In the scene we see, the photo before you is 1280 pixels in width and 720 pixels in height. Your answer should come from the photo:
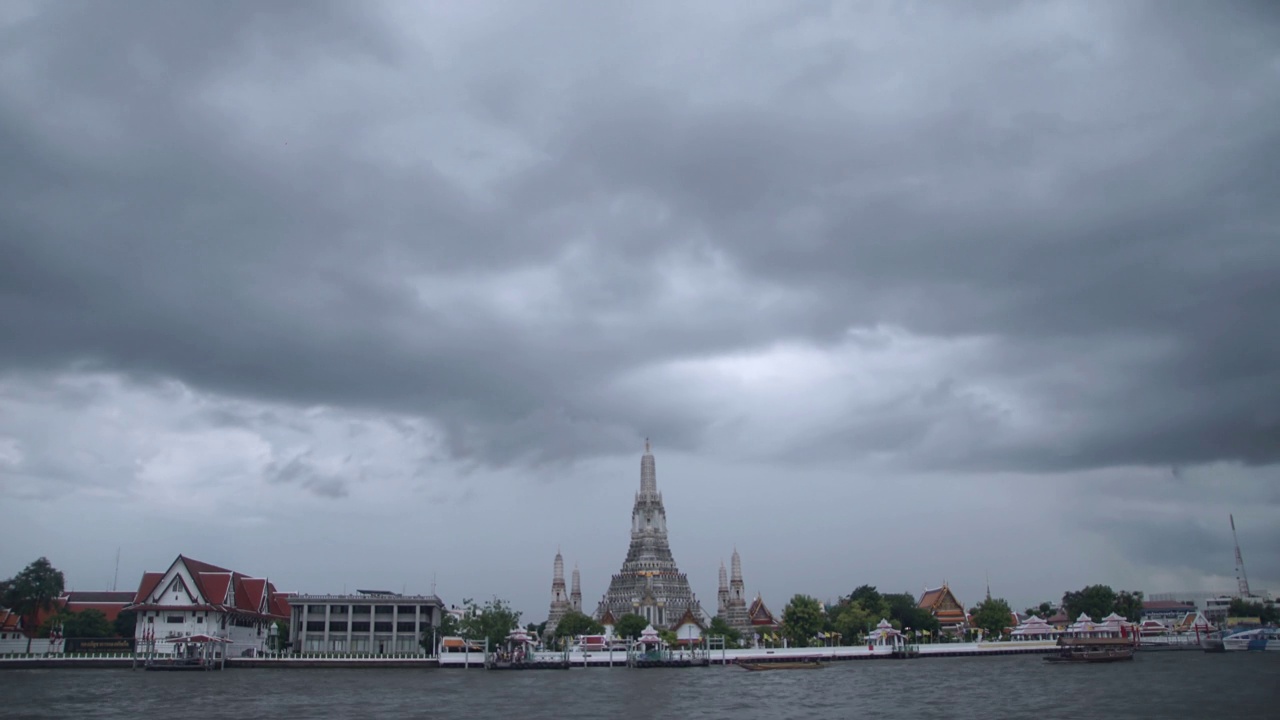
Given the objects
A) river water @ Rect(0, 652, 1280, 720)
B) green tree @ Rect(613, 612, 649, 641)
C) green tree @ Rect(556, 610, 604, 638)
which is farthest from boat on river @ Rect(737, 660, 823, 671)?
green tree @ Rect(556, 610, 604, 638)

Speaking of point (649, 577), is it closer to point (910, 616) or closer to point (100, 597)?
point (910, 616)

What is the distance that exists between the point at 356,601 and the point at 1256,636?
337ft

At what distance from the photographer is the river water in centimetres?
4978

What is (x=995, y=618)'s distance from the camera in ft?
423

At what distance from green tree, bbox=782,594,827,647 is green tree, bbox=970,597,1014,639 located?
26438mm

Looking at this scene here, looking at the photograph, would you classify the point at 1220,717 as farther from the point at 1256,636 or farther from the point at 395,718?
the point at 1256,636

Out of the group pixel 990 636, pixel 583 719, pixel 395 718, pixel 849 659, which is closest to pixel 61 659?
pixel 395 718

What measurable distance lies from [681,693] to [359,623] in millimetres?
57589

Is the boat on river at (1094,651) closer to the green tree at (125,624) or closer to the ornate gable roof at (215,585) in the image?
the ornate gable roof at (215,585)

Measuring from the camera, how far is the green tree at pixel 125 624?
106188mm

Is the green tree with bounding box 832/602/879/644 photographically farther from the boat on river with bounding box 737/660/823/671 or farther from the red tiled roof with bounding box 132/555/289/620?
the red tiled roof with bounding box 132/555/289/620

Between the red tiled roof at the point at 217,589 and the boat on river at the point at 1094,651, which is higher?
the red tiled roof at the point at 217,589

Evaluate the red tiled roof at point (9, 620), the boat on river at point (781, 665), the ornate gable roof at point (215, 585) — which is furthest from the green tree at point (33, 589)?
the boat on river at point (781, 665)

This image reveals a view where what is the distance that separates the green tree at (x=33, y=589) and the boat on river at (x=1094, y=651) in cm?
9788
